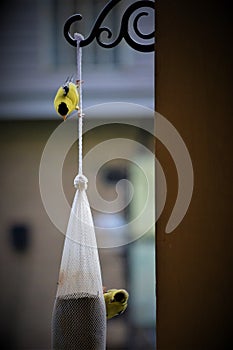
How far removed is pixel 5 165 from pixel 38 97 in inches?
18.5

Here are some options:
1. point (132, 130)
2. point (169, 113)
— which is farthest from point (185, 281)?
point (132, 130)

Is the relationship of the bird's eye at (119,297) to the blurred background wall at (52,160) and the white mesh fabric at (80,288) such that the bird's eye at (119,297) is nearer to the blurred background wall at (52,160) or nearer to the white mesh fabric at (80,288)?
the white mesh fabric at (80,288)

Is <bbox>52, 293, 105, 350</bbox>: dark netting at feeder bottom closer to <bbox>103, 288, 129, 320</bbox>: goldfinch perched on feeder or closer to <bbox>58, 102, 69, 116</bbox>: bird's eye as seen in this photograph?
<bbox>103, 288, 129, 320</bbox>: goldfinch perched on feeder

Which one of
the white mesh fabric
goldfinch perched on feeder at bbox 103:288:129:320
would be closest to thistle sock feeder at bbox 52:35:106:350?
the white mesh fabric

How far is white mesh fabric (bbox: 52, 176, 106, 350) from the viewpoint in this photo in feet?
3.12

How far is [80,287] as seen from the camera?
3.19 ft

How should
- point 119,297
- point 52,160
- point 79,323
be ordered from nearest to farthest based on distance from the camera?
point 79,323
point 119,297
point 52,160

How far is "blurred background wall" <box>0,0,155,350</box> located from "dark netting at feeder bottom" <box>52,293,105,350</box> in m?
1.53

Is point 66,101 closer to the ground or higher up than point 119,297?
higher up

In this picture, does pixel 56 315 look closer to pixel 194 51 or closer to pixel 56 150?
→ pixel 194 51

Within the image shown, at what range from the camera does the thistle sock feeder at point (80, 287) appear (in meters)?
0.95

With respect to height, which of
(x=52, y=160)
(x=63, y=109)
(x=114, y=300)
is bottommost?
(x=114, y=300)

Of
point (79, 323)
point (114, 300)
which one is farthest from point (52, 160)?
point (79, 323)

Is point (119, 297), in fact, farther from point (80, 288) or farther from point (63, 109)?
point (63, 109)
